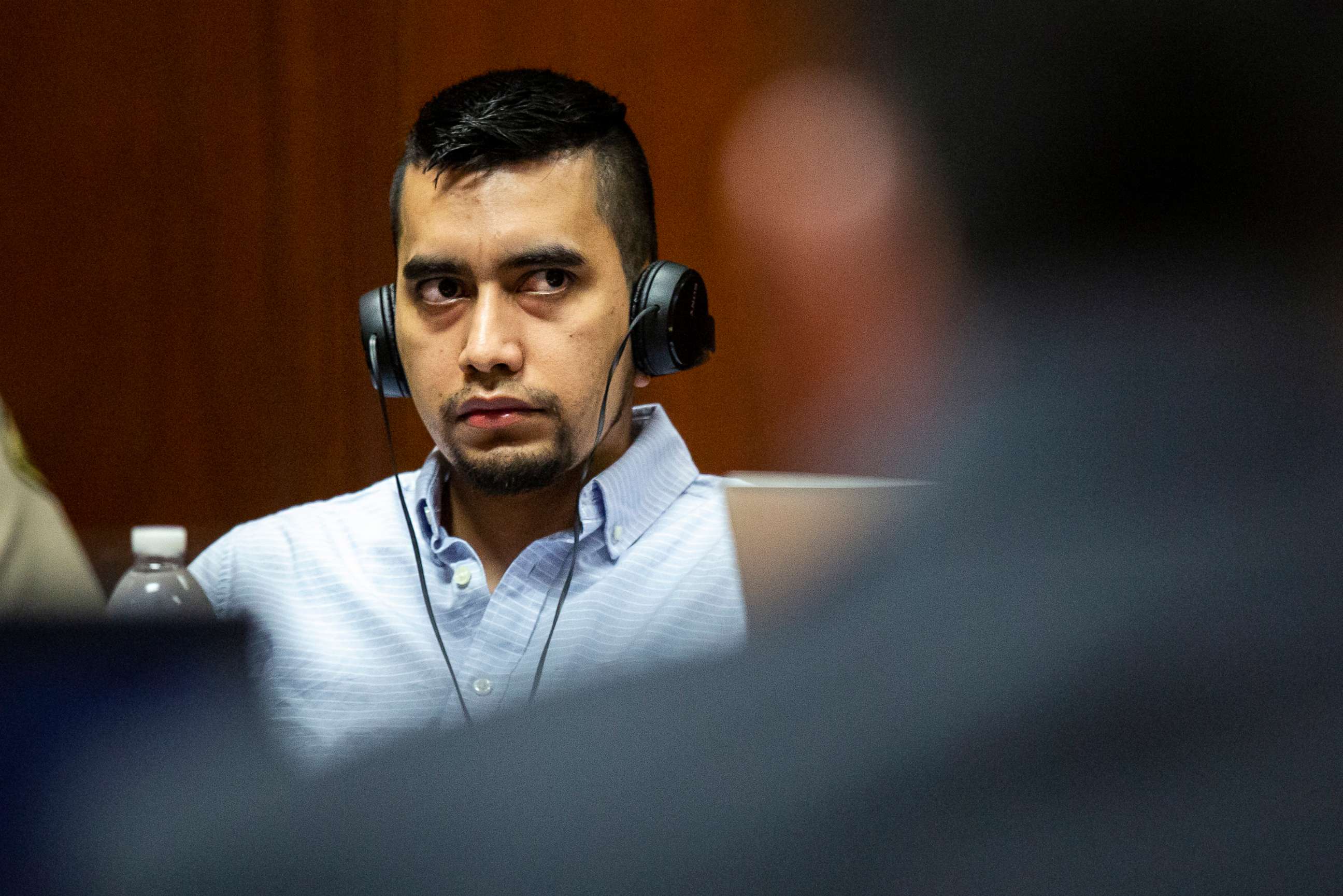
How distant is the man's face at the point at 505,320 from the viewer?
1213 mm

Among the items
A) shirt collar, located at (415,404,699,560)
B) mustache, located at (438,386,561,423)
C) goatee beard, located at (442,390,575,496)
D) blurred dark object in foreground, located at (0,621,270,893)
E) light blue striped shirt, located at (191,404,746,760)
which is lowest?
light blue striped shirt, located at (191,404,746,760)

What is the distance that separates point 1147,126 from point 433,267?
1.07 meters

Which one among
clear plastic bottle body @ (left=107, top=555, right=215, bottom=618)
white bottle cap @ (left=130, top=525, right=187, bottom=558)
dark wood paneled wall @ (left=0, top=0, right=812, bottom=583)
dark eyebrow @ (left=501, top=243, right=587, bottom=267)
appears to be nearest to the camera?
white bottle cap @ (left=130, top=525, right=187, bottom=558)

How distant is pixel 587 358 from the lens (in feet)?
4.08

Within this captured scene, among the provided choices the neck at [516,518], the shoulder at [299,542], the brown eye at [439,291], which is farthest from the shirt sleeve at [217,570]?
the brown eye at [439,291]

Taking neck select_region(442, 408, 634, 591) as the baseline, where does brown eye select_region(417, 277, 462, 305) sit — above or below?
above

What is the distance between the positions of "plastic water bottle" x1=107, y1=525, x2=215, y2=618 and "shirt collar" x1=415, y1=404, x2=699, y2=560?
0.26 metres

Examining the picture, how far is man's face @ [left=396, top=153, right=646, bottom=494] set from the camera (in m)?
1.21

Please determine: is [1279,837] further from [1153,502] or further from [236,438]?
[236,438]

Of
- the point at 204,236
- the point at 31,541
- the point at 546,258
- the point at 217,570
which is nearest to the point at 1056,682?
the point at 546,258

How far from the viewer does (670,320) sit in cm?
123

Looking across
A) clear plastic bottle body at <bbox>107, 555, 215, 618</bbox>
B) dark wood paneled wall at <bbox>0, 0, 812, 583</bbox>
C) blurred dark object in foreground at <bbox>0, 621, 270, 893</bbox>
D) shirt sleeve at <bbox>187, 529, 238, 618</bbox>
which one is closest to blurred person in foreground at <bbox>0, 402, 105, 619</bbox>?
clear plastic bottle body at <bbox>107, 555, 215, 618</bbox>

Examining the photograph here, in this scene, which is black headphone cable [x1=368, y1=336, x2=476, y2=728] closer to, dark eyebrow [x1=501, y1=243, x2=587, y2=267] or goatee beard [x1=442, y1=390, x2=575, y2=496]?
goatee beard [x1=442, y1=390, x2=575, y2=496]

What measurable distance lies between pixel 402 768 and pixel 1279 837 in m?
0.15
